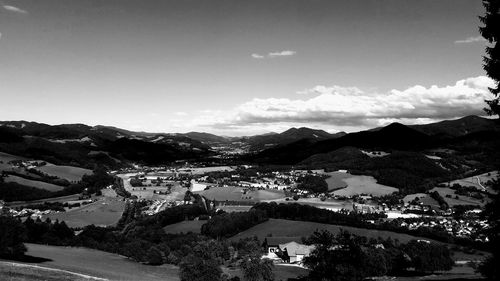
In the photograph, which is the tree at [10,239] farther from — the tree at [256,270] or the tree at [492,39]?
the tree at [492,39]

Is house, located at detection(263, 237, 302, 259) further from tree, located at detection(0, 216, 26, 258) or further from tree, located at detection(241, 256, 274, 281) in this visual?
tree, located at detection(0, 216, 26, 258)

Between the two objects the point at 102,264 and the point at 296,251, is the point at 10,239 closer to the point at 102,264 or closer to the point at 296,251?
the point at 102,264

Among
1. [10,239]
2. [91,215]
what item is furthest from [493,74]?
[91,215]

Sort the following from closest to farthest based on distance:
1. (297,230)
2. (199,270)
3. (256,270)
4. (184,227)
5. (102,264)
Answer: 1. (199,270)
2. (256,270)
3. (102,264)
4. (297,230)
5. (184,227)

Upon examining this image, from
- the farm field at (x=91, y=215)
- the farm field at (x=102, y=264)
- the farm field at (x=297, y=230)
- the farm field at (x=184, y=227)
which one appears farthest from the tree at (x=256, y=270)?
the farm field at (x=91, y=215)

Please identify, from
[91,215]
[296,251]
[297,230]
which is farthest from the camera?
[91,215]

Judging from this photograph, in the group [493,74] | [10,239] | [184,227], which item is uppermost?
[493,74]

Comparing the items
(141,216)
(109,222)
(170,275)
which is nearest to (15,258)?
(170,275)

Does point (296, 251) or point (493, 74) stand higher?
point (493, 74)
